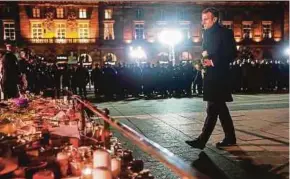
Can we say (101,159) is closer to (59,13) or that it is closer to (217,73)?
(217,73)

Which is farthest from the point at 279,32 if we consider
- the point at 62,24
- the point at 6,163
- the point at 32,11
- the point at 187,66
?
the point at 6,163

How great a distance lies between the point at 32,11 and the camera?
59.2 meters

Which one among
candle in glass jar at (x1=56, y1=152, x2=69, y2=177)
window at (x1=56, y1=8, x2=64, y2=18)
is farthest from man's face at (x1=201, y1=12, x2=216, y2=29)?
window at (x1=56, y1=8, x2=64, y2=18)

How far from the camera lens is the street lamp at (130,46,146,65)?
5734cm

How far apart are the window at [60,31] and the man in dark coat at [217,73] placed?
55886 mm

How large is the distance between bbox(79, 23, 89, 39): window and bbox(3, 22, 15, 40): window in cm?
932

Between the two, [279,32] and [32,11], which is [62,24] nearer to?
[32,11]

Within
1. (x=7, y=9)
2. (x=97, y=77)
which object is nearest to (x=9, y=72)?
(x=97, y=77)

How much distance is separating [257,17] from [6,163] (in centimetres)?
6626

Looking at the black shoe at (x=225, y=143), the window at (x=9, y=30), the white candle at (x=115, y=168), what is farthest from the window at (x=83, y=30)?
the white candle at (x=115, y=168)

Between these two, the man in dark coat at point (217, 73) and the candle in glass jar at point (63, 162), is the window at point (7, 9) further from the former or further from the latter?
the candle in glass jar at point (63, 162)

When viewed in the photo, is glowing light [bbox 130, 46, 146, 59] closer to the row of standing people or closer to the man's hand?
the row of standing people

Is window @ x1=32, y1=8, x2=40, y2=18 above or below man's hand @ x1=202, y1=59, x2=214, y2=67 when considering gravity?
above

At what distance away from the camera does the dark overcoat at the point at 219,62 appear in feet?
20.0
